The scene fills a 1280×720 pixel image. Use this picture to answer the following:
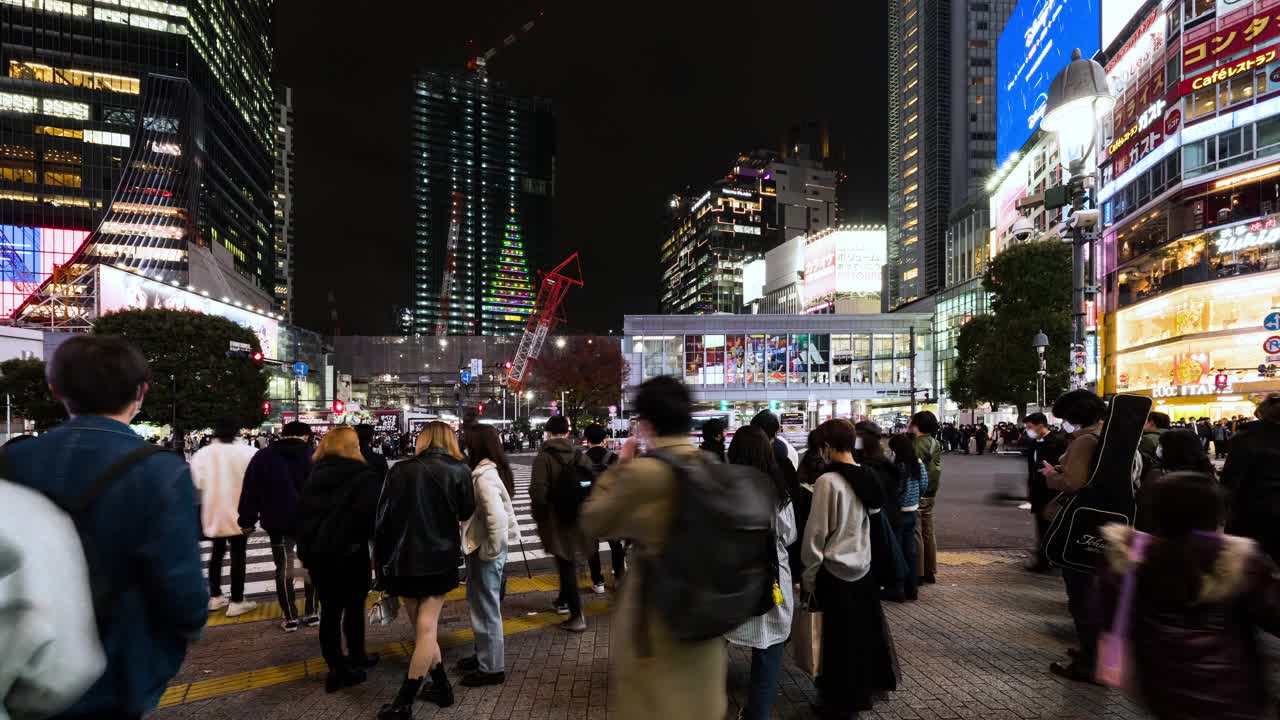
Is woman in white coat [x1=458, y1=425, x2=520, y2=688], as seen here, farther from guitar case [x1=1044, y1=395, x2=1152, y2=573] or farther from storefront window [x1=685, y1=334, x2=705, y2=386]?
storefront window [x1=685, y1=334, x2=705, y2=386]

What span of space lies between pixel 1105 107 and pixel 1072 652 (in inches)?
265

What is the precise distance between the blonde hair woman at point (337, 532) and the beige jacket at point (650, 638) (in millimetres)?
2959

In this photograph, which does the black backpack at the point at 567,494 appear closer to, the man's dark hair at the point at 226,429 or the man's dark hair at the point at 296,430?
the man's dark hair at the point at 296,430

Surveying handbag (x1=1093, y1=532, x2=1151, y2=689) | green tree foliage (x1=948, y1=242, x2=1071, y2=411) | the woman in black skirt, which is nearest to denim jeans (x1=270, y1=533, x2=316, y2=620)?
the woman in black skirt

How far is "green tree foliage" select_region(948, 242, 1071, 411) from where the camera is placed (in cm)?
3388

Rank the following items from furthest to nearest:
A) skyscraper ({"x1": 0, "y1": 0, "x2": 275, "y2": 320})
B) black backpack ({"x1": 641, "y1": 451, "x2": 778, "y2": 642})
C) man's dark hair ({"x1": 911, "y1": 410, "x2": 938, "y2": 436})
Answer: skyscraper ({"x1": 0, "y1": 0, "x2": 275, "y2": 320})
man's dark hair ({"x1": 911, "y1": 410, "x2": 938, "y2": 436})
black backpack ({"x1": 641, "y1": 451, "x2": 778, "y2": 642})

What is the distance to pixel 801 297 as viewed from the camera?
86.2 m

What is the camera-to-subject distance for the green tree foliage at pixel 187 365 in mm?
37500

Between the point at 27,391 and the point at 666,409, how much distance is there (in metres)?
53.4

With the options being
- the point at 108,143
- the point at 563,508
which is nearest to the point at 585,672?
the point at 563,508

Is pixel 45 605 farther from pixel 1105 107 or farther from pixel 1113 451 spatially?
pixel 1105 107

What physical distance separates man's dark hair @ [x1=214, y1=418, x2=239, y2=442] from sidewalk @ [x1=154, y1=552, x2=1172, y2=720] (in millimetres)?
1915

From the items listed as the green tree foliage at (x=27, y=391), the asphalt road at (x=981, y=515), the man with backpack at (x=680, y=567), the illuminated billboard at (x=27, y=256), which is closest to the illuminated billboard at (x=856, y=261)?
the asphalt road at (x=981, y=515)

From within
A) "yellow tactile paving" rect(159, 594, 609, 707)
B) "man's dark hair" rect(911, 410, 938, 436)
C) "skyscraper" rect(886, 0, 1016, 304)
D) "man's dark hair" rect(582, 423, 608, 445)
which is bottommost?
"yellow tactile paving" rect(159, 594, 609, 707)
